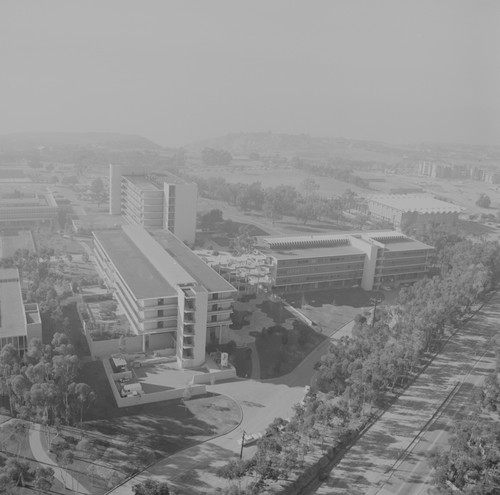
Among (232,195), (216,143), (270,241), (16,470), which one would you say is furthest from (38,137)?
(16,470)

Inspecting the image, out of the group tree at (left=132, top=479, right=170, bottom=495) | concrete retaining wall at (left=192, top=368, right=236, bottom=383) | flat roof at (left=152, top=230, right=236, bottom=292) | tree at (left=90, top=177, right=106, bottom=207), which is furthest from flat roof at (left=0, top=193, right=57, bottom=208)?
tree at (left=132, top=479, right=170, bottom=495)

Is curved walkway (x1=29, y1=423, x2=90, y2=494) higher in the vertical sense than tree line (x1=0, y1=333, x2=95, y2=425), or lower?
lower

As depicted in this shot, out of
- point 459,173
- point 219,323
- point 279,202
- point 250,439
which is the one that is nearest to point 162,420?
point 250,439

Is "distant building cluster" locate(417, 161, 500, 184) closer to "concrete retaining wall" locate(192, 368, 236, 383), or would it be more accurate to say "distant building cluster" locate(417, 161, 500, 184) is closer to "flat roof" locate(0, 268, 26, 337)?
"concrete retaining wall" locate(192, 368, 236, 383)

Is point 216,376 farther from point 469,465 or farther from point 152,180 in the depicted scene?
point 152,180

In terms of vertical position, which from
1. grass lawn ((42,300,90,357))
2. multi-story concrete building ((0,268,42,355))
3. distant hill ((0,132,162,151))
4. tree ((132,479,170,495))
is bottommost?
tree ((132,479,170,495))

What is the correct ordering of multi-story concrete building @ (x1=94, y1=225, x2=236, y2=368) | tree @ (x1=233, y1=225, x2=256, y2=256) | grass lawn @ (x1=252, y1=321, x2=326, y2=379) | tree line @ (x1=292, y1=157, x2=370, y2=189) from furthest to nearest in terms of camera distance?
tree line @ (x1=292, y1=157, x2=370, y2=189), tree @ (x1=233, y1=225, x2=256, y2=256), grass lawn @ (x1=252, y1=321, x2=326, y2=379), multi-story concrete building @ (x1=94, y1=225, x2=236, y2=368)

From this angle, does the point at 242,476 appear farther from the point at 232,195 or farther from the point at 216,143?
the point at 216,143
